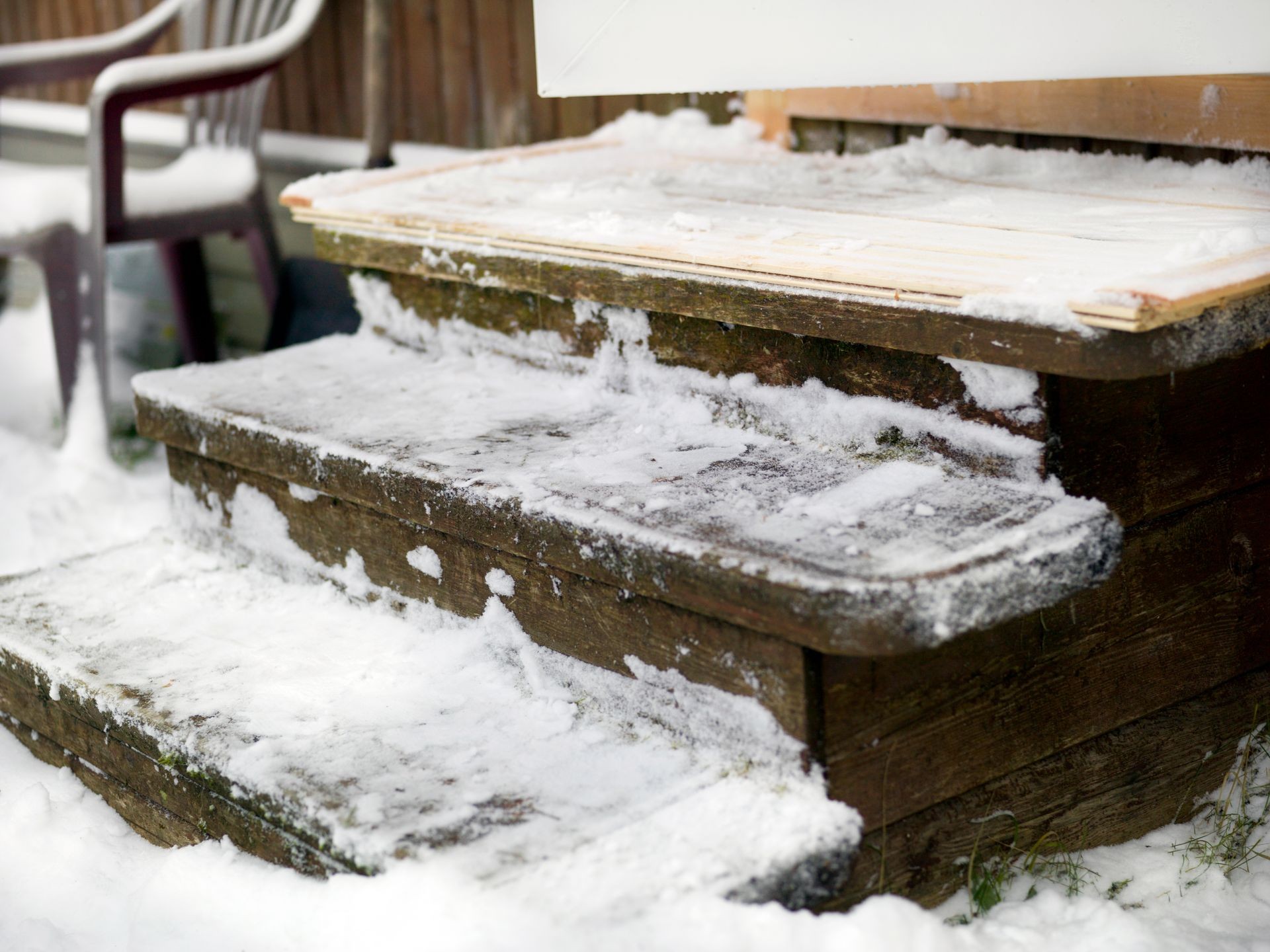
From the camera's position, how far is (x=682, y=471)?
1.57 meters

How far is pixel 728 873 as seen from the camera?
1.21 meters

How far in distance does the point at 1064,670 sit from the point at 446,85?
8.32 feet

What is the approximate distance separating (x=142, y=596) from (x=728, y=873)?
1.10 meters

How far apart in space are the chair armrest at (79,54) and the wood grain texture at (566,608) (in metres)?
2.12

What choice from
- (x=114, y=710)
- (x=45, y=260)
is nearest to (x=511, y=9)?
(x=45, y=260)

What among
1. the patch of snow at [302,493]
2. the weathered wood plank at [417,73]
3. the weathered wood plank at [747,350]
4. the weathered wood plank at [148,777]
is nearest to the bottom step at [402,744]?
the weathered wood plank at [148,777]

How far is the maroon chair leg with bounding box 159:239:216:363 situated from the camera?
3.56 m

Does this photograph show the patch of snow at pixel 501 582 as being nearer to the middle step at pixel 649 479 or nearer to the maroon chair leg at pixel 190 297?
the middle step at pixel 649 479

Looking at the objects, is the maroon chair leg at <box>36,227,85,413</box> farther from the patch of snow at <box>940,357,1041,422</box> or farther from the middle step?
the patch of snow at <box>940,357,1041,422</box>

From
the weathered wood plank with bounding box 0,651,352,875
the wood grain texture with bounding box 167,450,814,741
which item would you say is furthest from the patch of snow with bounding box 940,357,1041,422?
the weathered wood plank with bounding box 0,651,352,875

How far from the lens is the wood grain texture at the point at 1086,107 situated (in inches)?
71.2

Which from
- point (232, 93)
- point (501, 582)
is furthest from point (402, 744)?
point (232, 93)

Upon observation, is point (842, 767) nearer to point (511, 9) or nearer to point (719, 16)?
point (719, 16)

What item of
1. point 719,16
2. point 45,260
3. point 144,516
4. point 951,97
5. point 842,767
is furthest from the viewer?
point 45,260
